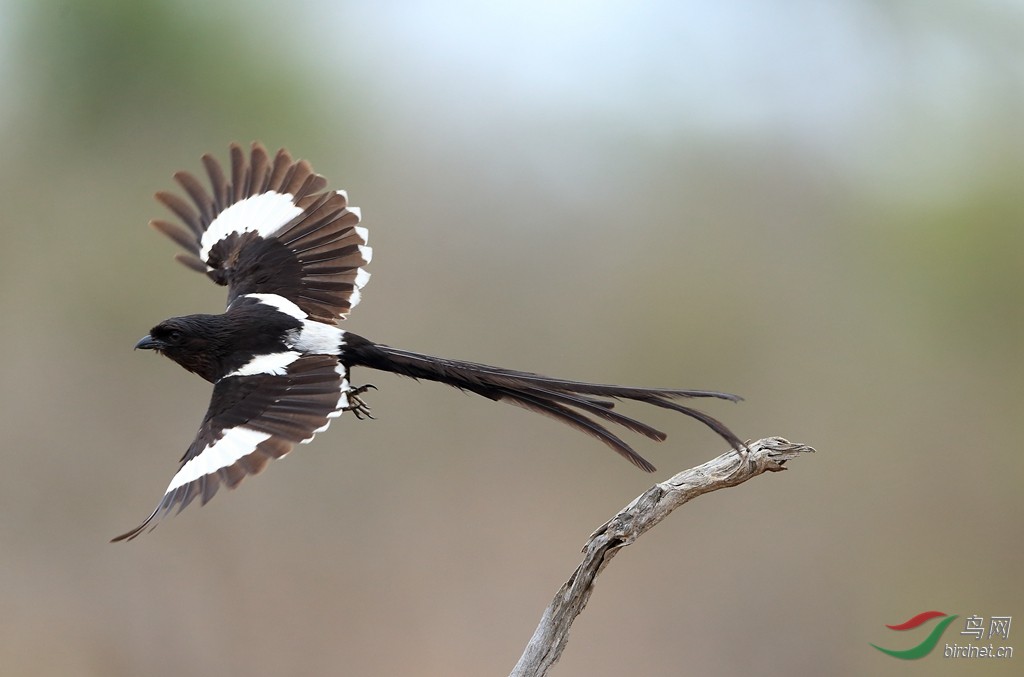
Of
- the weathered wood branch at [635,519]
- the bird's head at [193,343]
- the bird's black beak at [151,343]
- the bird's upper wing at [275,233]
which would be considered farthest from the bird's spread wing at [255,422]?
the weathered wood branch at [635,519]

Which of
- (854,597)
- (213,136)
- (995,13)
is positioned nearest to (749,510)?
(854,597)

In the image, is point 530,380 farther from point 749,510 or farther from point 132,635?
point 132,635

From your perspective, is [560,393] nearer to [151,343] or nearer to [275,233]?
[151,343]

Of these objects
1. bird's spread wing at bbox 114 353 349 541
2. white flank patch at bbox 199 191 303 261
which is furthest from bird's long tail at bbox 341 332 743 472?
white flank patch at bbox 199 191 303 261

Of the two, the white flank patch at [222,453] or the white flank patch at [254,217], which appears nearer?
the white flank patch at [222,453]

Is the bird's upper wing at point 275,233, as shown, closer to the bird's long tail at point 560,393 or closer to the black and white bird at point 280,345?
the black and white bird at point 280,345

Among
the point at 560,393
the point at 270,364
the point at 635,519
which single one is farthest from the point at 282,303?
the point at 635,519
